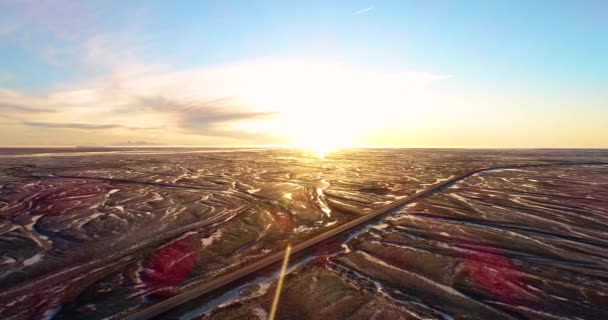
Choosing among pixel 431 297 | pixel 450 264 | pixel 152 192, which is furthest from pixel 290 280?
pixel 152 192

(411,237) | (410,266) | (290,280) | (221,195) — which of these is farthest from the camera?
(221,195)

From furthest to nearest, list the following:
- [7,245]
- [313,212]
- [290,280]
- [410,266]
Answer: [313,212], [7,245], [410,266], [290,280]

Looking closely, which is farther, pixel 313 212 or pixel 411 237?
pixel 313 212

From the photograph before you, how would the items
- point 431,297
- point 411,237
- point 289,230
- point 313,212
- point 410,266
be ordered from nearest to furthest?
point 431,297, point 410,266, point 411,237, point 289,230, point 313,212

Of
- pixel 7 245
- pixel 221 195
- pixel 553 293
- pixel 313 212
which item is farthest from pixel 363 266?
pixel 221 195

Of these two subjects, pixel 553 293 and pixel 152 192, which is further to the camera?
pixel 152 192

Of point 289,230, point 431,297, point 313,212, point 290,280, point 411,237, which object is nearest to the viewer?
point 431,297

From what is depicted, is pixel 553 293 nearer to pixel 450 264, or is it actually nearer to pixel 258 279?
pixel 450 264

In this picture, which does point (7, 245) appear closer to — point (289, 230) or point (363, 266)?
point (289, 230)
